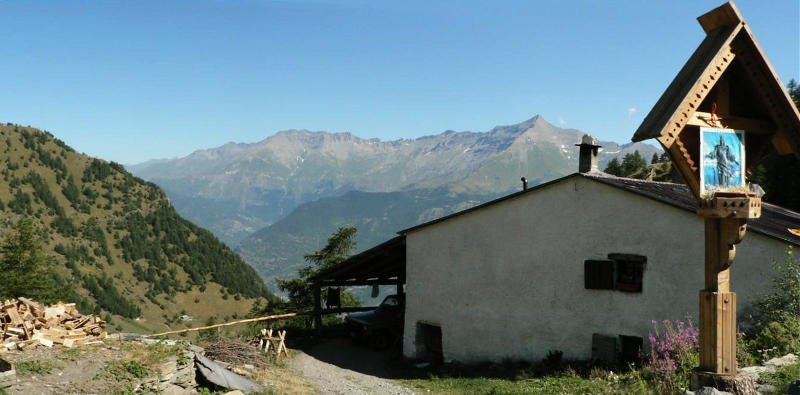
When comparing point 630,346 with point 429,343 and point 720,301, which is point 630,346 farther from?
point 720,301

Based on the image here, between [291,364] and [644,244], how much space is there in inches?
451

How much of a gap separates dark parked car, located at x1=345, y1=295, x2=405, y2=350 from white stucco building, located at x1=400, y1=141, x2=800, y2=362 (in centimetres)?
180

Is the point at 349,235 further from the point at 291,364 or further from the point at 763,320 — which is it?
the point at 763,320

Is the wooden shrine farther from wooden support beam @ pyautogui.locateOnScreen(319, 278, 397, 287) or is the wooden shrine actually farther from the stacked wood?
wooden support beam @ pyautogui.locateOnScreen(319, 278, 397, 287)

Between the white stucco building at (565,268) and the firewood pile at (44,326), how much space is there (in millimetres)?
10118

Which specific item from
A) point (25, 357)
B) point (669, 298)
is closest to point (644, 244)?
point (669, 298)

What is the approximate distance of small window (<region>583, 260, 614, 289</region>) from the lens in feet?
45.6

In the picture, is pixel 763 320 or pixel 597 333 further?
pixel 597 333

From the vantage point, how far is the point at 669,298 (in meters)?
12.8

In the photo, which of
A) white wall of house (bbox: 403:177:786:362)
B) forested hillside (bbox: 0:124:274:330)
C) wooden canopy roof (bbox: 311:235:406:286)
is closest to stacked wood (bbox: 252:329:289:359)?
wooden canopy roof (bbox: 311:235:406:286)

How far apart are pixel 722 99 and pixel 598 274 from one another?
331 inches

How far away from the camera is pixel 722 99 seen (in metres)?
6.45

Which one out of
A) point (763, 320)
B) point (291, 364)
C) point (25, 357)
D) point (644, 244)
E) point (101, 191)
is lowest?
point (291, 364)

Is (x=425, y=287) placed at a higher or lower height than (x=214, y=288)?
higher
